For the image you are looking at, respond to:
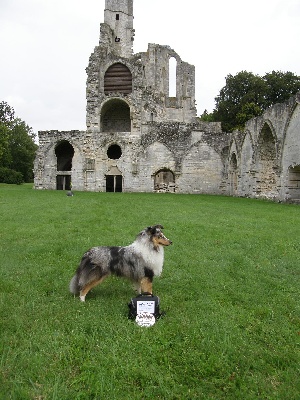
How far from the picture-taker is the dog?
4477 mm

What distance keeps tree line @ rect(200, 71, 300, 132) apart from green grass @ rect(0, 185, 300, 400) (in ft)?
134

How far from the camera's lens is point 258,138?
22.5 meters

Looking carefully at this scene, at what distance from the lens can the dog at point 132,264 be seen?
14.7 feet

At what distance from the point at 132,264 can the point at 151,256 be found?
0.90 ft

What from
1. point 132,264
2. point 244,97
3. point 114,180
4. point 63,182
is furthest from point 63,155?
point 132,264

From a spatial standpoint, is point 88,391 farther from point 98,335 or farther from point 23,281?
point 23,281

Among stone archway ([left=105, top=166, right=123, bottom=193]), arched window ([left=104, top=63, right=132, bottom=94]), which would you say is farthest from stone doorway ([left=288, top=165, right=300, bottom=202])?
arched window ([left=104, top=63, right=132, bottom=94])

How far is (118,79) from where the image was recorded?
3375 cm

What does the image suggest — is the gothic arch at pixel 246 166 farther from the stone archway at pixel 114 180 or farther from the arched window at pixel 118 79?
the arched window at pixel 118 79

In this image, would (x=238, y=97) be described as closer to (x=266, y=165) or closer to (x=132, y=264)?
(x=266, y=165)

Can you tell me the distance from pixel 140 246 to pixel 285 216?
9531 millimetres

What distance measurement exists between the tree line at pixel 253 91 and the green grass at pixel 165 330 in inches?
1603

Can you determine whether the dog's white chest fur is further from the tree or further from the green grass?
the tree

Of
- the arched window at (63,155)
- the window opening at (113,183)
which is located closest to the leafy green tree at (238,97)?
the window opening at (113,183)
